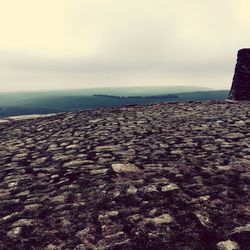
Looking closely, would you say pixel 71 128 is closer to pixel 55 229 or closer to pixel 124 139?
pixel 124 139

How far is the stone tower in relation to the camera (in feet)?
84.0

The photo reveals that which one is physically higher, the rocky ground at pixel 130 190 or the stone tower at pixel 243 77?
the stone tower at pixel 243 77

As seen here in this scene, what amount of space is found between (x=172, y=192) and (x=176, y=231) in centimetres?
132

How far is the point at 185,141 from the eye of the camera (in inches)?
415

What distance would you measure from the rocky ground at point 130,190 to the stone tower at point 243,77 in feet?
45.4

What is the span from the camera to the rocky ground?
16.7ft

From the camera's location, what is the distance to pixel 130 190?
21.6 feet

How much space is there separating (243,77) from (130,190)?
21156 mm

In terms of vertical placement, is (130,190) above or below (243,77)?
below

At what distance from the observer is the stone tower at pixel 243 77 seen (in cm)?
2559

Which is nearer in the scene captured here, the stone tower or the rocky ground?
the rocky ground

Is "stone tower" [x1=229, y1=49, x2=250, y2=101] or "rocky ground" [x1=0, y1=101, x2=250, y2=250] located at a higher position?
"stone tower" [x1=229, y1=49, x2=250, y2=101]

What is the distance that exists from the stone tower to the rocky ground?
13843mm

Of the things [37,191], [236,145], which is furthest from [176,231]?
[236,145]
